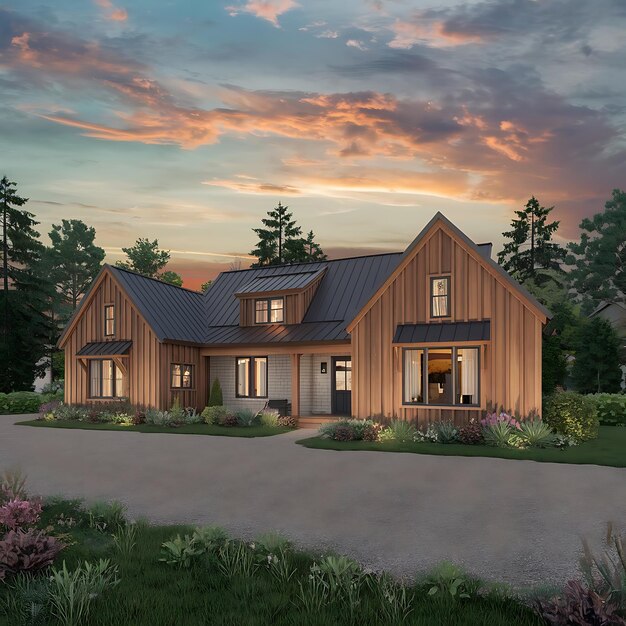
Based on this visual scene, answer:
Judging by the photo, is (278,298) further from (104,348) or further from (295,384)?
(104,348)

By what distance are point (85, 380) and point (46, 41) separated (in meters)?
14.5

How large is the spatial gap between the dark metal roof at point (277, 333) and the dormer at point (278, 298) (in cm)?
42

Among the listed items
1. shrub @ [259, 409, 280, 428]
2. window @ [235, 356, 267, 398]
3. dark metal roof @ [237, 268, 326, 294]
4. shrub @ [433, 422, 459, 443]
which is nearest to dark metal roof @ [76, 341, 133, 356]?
window @ [235, 356, 267, 398]

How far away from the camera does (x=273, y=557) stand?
618 cm

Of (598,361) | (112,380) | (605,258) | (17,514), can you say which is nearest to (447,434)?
(17,514)

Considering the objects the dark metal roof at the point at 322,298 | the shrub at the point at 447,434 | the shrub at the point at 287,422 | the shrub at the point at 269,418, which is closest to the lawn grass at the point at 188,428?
the shrub at the point at 269,418

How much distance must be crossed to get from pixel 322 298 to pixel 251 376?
4544mm

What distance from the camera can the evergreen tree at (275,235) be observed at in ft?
170

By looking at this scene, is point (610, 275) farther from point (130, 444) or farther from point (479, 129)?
point (130, 444)

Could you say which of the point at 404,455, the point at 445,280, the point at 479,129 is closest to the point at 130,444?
the point at 404,455

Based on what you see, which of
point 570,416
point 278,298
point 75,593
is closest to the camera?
point 75,593

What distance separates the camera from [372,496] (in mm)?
10188

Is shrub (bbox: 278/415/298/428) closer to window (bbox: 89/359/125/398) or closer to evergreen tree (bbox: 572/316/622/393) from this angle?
window (bbox: 89/359/125/398)

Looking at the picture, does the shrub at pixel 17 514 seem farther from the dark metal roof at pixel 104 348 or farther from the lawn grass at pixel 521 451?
the dark metal roof at pixel 104 348
